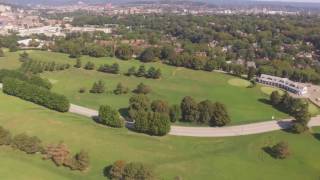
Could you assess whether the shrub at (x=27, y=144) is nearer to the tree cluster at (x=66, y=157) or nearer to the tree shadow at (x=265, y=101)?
the tree cluster at (x=66, y=157)

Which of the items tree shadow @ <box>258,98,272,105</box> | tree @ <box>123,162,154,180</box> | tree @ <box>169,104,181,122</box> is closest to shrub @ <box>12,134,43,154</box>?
tree @ <box>123,162,154,180</box>

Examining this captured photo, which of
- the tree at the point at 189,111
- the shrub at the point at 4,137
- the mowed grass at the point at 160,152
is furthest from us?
the tree at the point at 189,111

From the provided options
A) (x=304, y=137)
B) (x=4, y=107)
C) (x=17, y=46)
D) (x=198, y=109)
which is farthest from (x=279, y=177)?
(x=17, y=46)

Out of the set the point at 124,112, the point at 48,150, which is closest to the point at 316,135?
the point at 124,112

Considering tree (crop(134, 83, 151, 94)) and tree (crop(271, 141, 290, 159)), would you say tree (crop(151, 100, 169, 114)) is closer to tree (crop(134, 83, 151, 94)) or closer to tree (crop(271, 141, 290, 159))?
tree (crop(134, 83, 151, 94))

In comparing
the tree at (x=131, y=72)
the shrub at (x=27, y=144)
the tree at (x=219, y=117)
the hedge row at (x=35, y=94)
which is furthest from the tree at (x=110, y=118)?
the tree at (x=131, y=72)
